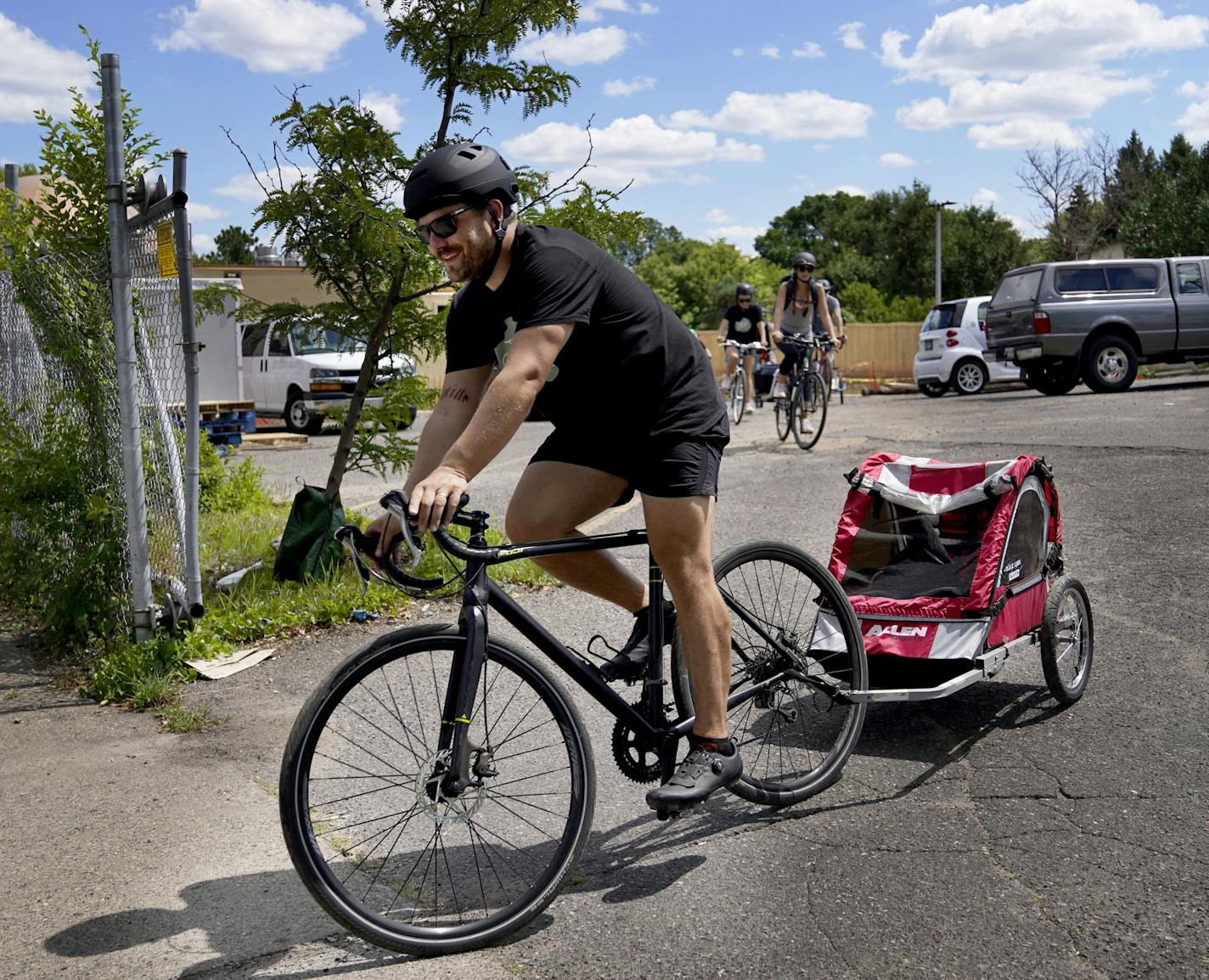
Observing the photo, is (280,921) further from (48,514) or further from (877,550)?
(48,514)

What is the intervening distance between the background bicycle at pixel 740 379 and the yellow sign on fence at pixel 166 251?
11351 mm

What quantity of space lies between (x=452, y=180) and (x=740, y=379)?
581 inches

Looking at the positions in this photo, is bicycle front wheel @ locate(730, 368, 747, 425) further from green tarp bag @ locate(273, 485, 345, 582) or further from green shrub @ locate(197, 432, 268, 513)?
green tarp bag @ locate(273, 485, 345, 582)

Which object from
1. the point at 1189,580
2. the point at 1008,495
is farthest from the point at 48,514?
the point at 1189,580

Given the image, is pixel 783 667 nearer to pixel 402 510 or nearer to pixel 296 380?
pixel 402 510

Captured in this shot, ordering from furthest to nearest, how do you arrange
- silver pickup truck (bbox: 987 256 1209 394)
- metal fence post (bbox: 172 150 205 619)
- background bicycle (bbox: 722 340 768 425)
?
silver pickup truck (bbox: 987 256 1209 394), background bicycle (bbox: 722 340 768 425), metal fence post (bbox: 172 150 205 619)

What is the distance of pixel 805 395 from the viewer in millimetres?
13078

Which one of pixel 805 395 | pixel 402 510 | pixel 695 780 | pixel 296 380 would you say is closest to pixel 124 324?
pixel 402 510

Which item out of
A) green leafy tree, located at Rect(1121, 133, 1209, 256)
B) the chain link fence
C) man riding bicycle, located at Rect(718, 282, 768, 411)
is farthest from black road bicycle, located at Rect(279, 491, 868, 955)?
green leafy tree, located at Rect(1121, 133, 1209, 256)

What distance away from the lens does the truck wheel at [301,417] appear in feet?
69.5

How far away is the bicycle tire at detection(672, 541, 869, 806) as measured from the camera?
4.15 meters

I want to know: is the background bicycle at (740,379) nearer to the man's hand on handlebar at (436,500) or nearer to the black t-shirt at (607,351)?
the black t-shirt at (607,351)

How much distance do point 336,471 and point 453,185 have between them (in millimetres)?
4360

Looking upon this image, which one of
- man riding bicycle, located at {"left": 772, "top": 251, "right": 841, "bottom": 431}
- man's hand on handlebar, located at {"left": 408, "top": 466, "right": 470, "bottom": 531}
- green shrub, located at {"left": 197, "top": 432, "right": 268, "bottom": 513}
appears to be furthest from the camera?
man riding bicycle, located at {"left": 772, "top": 251, "right": 841, "bottom": 431}
